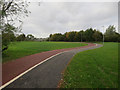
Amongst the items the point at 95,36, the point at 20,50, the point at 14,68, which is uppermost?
the point at 95,36

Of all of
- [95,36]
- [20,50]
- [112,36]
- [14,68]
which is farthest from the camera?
[112,36]

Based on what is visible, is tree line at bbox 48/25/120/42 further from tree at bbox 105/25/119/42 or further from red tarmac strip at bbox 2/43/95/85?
red tarmac strip at bbox 2/43/95/85

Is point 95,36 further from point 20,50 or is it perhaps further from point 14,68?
point 14,68

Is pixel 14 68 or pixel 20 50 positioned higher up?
pixel 20 50

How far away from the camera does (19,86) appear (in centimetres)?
320

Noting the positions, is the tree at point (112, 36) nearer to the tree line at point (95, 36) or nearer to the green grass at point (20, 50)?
the tree line at point (95, 36)

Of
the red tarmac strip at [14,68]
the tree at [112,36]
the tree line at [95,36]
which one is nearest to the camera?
the red tarmac strip at [14,68]

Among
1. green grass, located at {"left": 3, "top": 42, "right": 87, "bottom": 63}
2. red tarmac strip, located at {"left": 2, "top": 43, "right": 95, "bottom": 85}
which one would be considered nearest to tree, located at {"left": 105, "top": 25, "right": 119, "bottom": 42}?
green grass, located at {"left": 3, "top": 42, "right": 87, "bottom": 63}

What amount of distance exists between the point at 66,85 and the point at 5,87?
→ 10.1 ft

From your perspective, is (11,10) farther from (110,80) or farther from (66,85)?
(110,80)

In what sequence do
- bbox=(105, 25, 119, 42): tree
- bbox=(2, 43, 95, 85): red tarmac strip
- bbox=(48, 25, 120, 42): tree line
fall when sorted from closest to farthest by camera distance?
bbox=(2, 43, 95, 85): red tarmac strip, bbox=(105, 25, 119, 42): tree, bbox=(48, 25, 120, 42): tree line

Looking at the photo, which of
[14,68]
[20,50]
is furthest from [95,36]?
[14,68]

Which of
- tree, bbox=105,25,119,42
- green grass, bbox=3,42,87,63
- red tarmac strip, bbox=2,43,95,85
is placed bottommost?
red tarmac strip, bbox=2,43,95,85

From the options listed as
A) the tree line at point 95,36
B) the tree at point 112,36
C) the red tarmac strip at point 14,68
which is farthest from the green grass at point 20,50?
the tree at point 112,36
